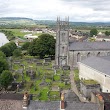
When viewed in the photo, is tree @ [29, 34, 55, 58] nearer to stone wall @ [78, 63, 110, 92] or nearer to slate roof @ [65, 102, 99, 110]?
stone wall @ [78, 63, 110, 92]

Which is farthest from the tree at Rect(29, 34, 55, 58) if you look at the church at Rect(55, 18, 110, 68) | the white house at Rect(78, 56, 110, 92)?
the white house at Rect(78, 56, 110, 92)

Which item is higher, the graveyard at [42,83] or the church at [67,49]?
the church at [67,49]

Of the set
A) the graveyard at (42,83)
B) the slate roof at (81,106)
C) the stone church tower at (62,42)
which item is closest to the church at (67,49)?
the stone church tower at (62,42)

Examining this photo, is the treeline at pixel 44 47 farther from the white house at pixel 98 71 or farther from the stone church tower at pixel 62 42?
the white house at pixel 98 71

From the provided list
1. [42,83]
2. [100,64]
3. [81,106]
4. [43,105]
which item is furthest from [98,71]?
[43,105]

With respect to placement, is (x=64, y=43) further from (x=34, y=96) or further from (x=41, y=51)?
(x=34, y=96)

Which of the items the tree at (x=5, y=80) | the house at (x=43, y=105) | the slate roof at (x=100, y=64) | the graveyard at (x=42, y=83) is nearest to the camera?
the house at (x=43, y=105)

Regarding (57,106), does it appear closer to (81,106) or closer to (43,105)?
(43,105)
